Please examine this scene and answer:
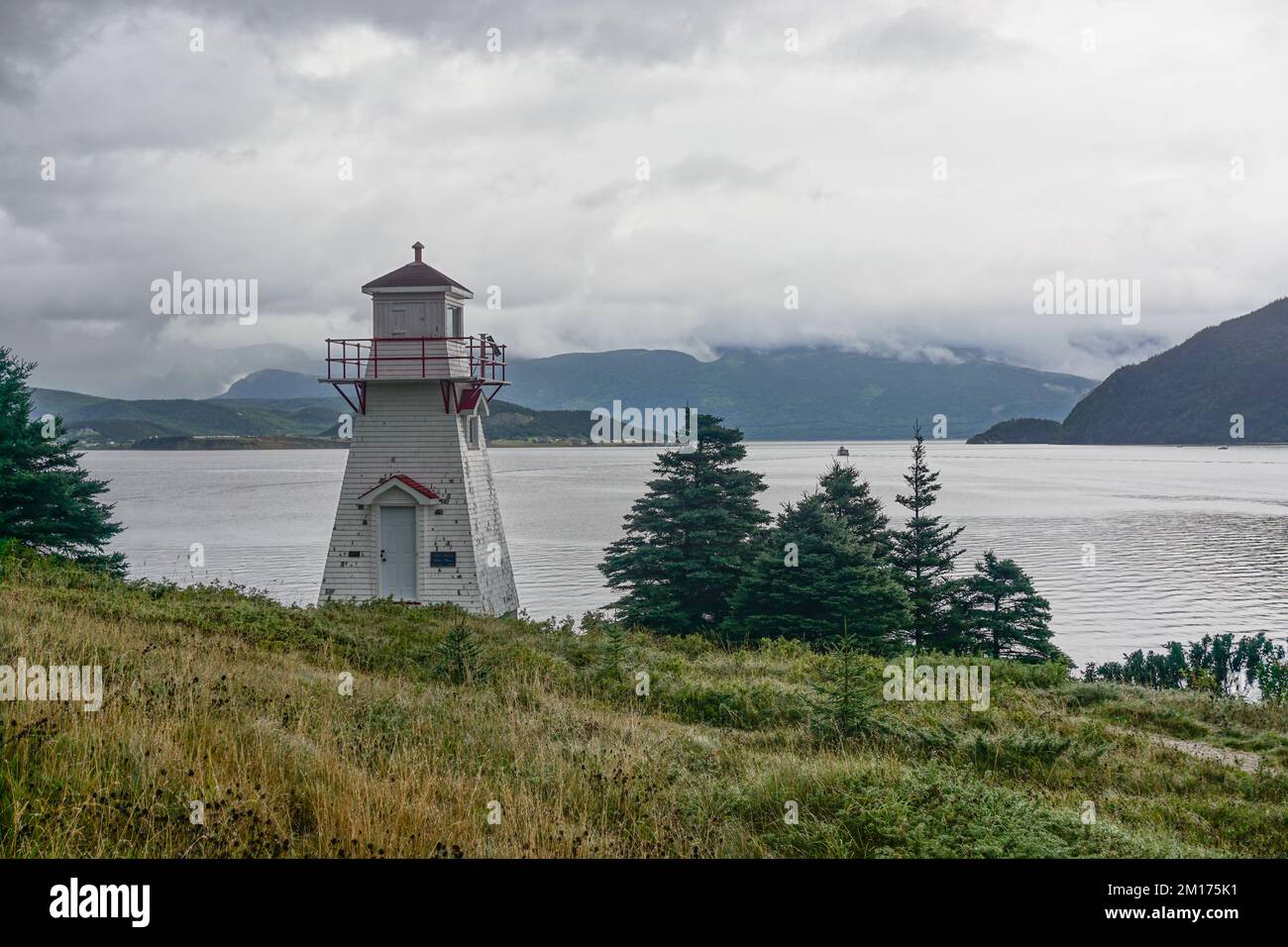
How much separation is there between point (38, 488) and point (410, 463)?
495 inches

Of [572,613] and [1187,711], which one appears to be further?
[572,613]

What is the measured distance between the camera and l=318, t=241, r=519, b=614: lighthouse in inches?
984

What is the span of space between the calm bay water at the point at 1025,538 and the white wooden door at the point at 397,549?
12673mm

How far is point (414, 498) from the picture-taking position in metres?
24.9

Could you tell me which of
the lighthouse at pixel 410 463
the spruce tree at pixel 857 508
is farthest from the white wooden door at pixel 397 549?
the spruce tree at pixel 857 508

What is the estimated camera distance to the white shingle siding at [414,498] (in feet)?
82.3

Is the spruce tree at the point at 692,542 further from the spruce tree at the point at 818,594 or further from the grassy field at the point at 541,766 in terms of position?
the grassy field at the point at 541,766

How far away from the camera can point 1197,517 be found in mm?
77438

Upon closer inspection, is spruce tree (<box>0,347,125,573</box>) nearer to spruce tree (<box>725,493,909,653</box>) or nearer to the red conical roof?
the red conical roof

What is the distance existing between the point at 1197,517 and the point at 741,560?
67.2 meters

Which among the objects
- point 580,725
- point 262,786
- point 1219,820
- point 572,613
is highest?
point 262,786

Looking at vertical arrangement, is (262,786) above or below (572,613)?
above
